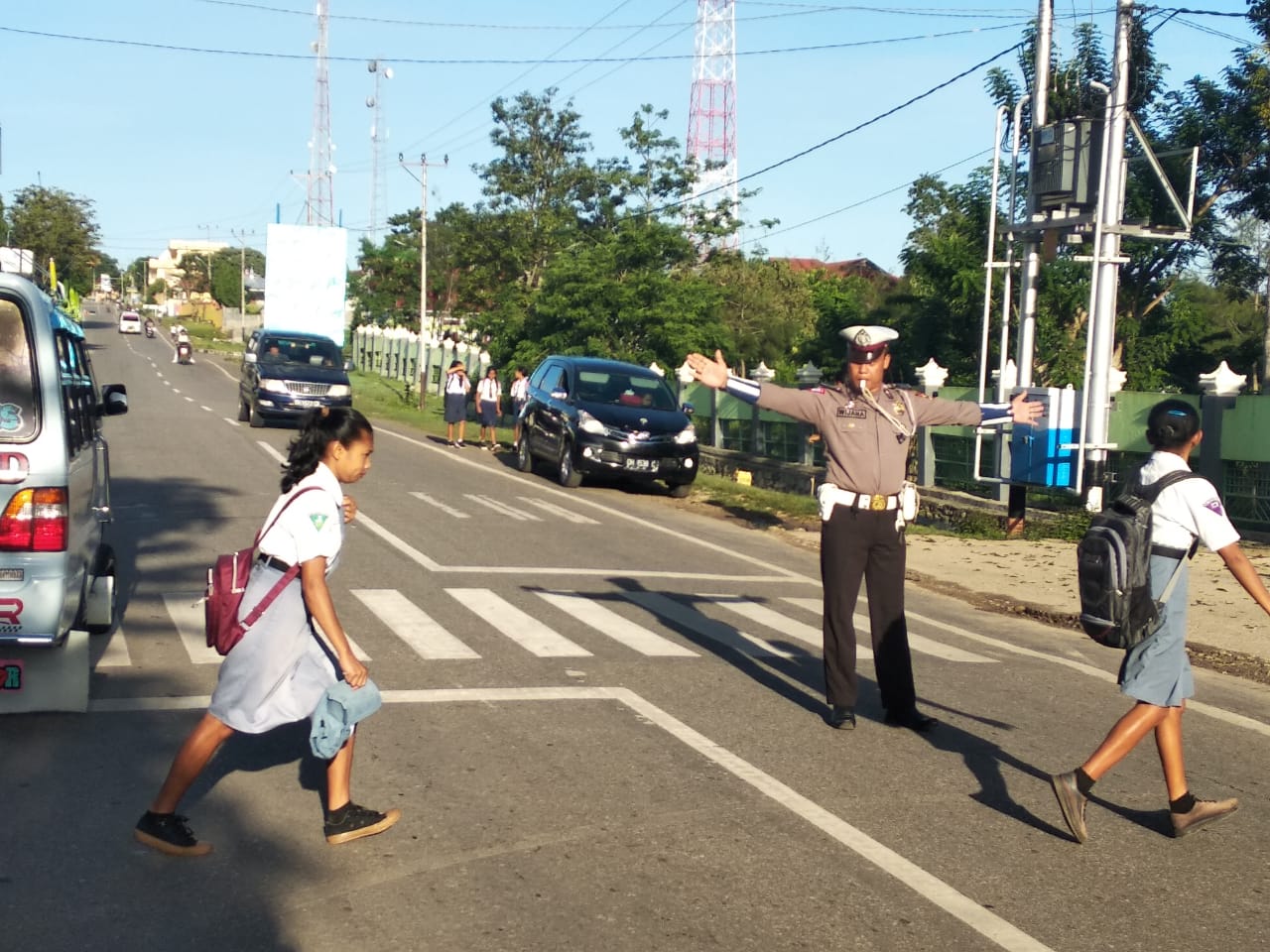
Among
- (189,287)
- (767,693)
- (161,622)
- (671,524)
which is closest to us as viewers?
(767,693)

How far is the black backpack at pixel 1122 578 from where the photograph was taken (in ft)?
17.9

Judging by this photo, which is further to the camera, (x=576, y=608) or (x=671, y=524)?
(x=671, y=524)

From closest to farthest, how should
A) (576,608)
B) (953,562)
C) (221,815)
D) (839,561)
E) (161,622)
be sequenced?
(221,815)
(839,561)
(161,622)
(576,608)
(953,562)

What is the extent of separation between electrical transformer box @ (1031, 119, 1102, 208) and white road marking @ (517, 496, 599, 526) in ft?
20.4

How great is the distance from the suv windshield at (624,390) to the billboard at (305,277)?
36263mm

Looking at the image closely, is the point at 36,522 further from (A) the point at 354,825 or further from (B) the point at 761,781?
(B) the point at 761,781

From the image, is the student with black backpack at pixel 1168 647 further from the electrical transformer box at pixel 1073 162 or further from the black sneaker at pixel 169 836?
the electrical transformer box at pixel 1073 162

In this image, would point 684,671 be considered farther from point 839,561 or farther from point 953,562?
point 953,562

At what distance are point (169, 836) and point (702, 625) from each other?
5643 mm

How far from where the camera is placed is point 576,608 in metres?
10.6

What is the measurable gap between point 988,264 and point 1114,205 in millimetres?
1394

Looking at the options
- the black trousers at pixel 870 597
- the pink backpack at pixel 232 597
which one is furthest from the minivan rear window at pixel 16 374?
the black trousers at pixel 870 597

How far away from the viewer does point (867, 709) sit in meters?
7.86

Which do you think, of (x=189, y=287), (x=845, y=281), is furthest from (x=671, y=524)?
(x=189, y=287)
